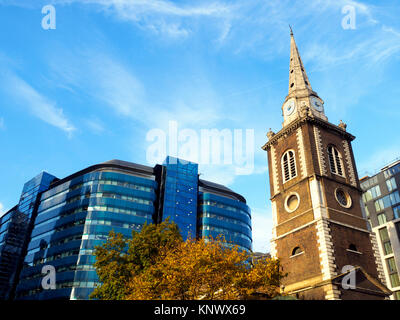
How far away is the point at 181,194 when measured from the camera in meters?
89.3

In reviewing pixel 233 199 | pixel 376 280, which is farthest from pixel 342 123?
pixel 233 199

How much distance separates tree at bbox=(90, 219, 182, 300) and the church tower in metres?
9.81

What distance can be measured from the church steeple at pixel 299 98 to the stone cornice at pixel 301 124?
974mm

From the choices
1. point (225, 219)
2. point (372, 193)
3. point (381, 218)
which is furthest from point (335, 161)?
point (225, 219)

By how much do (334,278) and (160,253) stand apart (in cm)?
1300

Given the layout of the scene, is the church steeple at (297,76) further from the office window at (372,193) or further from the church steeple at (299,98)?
the office window at (372,193)

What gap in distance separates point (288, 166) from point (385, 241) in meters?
40.7

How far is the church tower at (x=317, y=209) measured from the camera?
26578 millimetres

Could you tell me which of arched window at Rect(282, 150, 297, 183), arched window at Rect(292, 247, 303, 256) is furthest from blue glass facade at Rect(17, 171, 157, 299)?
arched window at Rect(292, 247, 303, 256)

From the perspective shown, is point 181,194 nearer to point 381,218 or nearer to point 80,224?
point 80,224

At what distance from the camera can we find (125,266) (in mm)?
29281

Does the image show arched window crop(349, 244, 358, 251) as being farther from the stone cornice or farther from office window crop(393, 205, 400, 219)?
office window crop(393, 205, 400, 219)

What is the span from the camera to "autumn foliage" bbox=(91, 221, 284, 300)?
72.4 ft
